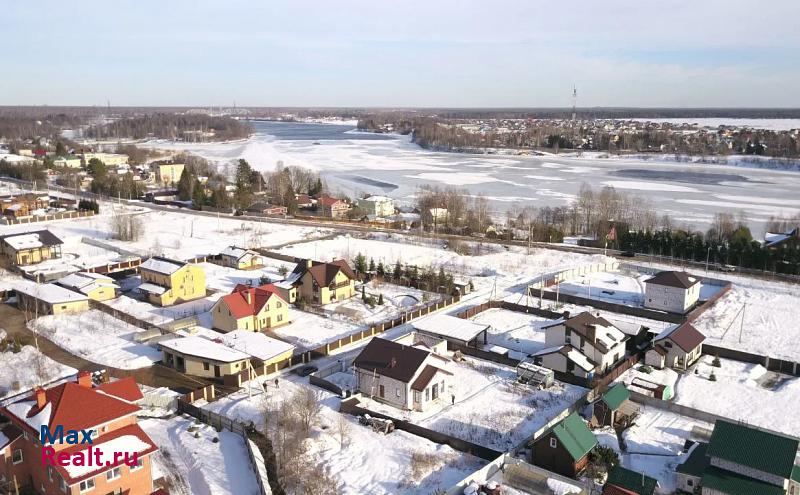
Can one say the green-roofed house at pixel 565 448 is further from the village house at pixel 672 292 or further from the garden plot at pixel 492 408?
the village house at pixel 672 292

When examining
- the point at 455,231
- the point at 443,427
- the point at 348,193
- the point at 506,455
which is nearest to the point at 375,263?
the point at 455,231

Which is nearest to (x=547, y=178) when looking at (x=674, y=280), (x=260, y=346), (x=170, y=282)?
(x=674, y=280)

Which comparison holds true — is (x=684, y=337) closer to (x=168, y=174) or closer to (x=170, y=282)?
(x=170, y=282)

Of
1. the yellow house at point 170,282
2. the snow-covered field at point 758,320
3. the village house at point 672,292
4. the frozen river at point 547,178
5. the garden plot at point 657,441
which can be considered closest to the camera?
the garden plot at point 657,441

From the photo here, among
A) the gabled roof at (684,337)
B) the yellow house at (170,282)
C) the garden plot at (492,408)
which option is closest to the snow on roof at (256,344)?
the garden plot at (492,408)

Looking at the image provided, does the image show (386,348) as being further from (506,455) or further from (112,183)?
(112,183)
